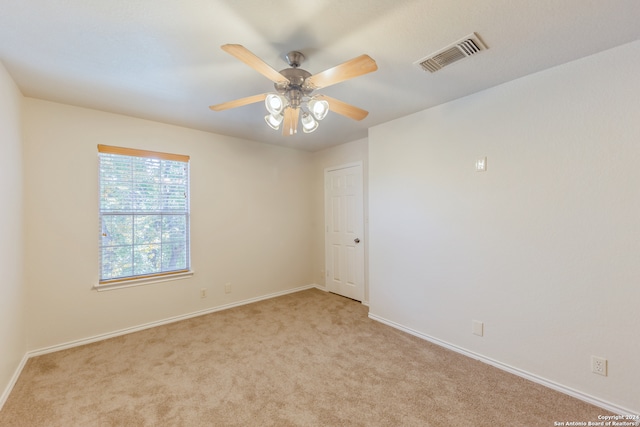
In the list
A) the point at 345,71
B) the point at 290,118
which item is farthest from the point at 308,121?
the point at 345,71

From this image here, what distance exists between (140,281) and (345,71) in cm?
312

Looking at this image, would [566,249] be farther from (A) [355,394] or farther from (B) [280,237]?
(B) [280,237]

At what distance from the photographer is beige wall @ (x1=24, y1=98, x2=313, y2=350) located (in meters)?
2.53

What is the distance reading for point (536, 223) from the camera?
81.7 inches

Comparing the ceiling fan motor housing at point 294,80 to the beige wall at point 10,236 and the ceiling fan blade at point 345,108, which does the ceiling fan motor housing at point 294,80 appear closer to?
the ceiling fan blade at point 345,108

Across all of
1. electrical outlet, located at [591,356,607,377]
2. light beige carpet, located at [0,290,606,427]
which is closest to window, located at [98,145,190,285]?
light beige carpet, located at [0,290,606,427]

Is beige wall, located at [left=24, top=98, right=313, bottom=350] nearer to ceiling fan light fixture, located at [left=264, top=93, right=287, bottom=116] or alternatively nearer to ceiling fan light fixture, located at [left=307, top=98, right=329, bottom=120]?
ceiling fan light fixture, located at [left=264, top=93, right=287, bottom=116]

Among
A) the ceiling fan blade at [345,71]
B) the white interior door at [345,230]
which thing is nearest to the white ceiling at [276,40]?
the ceiling fan blade at [345,71]

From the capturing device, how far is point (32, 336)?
97.3 inches

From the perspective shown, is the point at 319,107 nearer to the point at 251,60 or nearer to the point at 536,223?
the point at 251,60

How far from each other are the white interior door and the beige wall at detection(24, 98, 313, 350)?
0.45 m

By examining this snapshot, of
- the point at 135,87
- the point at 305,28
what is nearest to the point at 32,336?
the point at 135,87

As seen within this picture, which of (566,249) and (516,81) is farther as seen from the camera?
(516,81)

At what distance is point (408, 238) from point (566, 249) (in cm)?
131
